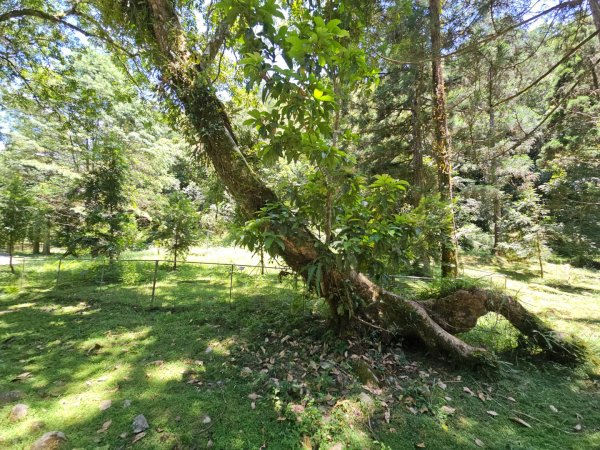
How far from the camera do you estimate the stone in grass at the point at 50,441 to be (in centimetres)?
189

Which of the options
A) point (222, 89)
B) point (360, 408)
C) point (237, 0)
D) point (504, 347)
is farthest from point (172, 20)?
point (504, 347)

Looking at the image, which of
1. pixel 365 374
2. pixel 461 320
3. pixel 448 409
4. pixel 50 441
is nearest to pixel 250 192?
pixel 365 374

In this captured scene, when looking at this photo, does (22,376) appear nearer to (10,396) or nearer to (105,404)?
(10,396)

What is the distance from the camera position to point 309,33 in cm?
208

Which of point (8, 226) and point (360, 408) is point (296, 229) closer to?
point (360, 408)

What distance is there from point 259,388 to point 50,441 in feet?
5.02

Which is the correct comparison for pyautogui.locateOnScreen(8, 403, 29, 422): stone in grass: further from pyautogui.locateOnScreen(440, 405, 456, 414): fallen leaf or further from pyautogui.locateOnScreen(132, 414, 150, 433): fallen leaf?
pyautogui.locateOnScreen(440, 405, 456, 414): fallen leaf

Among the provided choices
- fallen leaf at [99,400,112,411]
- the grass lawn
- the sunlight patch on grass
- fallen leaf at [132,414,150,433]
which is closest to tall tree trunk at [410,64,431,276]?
the grass lawn

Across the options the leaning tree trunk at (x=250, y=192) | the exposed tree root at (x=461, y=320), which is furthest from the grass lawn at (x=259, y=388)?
the leaning tree trunk at (x=250, y=192)

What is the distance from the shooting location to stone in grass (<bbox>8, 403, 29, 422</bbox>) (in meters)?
2.17

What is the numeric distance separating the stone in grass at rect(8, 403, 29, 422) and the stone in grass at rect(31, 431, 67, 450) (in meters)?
0.42

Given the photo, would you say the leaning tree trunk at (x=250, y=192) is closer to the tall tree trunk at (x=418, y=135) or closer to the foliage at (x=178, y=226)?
the tall tree trunk at (x=418, y=135)

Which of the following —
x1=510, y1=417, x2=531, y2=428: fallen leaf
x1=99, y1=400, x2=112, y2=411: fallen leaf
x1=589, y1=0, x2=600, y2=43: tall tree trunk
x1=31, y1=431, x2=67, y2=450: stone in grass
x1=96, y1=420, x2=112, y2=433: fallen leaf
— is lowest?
x1=510, y1=417, x2=531, y2=428: fallen leaf

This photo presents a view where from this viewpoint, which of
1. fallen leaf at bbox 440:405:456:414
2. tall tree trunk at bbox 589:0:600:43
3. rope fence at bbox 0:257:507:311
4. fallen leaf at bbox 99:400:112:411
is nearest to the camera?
fallen leaf at bbox 99:400:112:411
